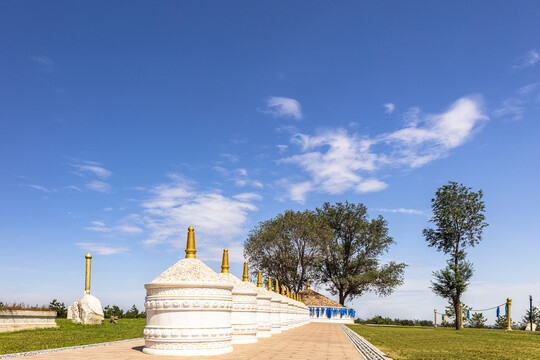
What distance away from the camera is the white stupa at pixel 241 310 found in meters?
13.0

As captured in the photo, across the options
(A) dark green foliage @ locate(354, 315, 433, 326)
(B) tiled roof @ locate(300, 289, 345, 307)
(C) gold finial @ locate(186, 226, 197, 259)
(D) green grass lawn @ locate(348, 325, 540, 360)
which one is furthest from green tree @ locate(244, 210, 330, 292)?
(C) gold finial @ locate(186, 226, 197, 259)

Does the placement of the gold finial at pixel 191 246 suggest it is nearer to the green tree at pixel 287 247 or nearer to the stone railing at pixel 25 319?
the stone railing at pixel 25 319

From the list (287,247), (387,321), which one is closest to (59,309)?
(287,247)

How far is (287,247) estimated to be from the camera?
47.7 m

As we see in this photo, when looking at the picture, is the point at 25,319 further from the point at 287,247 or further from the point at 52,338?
the point at 287,247

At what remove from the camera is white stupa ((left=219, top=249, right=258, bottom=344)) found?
1298 centimetres

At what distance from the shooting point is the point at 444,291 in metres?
42.2

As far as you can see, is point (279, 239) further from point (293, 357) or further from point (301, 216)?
point (293, 357)

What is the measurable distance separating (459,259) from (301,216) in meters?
16.3

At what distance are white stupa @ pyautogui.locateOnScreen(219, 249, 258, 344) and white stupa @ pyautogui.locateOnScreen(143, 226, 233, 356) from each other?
2799 mm

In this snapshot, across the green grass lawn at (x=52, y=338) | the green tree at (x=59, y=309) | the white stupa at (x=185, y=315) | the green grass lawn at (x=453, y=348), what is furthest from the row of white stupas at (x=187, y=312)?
the green tree at (x=59, y=309)

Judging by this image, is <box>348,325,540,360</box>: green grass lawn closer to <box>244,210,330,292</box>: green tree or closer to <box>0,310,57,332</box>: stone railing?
<box>0,310,57,332</box>: stone railing

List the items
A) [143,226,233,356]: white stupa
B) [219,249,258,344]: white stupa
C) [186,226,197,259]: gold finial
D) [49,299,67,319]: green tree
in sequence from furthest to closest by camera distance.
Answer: [49,299,67,319]: green tree → [219,249,258,344]: white stupa → [186,226,197,259]: gold finial → [143,226,233,356]: white stupa

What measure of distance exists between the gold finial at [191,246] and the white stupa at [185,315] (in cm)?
87
